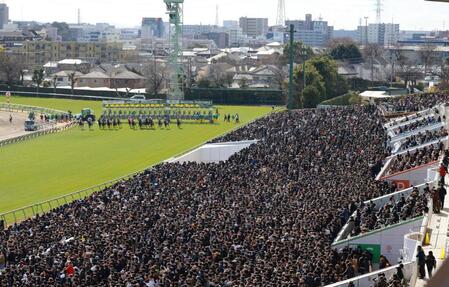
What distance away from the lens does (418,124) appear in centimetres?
4134

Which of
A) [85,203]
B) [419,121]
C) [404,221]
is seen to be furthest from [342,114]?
[404,221]

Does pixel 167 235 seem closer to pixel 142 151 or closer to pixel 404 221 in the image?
pixel 404 221

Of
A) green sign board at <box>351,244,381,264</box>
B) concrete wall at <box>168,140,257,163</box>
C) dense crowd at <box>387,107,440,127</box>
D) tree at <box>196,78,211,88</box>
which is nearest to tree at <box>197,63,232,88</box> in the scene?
tree at <box>196,78,211,88</box>

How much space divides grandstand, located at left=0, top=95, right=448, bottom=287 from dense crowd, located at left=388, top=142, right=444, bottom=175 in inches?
4.1

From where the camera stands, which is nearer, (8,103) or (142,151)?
(142,151)

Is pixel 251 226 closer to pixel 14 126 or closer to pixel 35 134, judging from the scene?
pixel 35 134

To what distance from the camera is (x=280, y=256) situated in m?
18.6

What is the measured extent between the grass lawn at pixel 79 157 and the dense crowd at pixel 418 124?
12.8 m

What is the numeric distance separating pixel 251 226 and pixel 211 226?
103 centimetres

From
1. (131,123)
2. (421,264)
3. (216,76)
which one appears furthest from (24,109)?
(421,264)

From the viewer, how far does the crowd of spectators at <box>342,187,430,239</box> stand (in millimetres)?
21938

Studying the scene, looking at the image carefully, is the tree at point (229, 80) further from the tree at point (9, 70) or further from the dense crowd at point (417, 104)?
the dense crowd at point (417, 104)

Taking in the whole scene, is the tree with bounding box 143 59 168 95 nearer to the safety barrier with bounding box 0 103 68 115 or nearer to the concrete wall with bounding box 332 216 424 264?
the safety barrier with bounding box 0 103 68 115

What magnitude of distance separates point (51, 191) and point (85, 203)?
9.70m
